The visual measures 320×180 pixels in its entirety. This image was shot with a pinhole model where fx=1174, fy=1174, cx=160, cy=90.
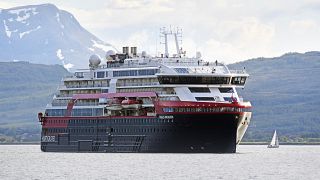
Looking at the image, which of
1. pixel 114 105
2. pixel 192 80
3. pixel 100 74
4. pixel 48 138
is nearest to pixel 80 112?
pixel 100 74

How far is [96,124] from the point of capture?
14838 centimetres

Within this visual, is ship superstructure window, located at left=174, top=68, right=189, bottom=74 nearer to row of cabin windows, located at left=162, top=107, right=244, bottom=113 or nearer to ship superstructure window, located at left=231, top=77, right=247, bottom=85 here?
row of cabin windows, located at left=162, top=107, right=244, bottom=113

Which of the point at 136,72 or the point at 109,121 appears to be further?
the point at 109,121

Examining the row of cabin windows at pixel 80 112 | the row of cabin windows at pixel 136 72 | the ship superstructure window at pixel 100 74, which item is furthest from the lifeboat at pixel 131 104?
the ship superstructure window at pixel 100 74

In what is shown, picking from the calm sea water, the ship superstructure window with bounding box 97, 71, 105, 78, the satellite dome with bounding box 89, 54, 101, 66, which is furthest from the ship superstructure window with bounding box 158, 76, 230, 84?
the satellite dome with bounding box 89, 54, 101, 66

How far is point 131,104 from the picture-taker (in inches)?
5605

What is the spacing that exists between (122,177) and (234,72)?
140 feet

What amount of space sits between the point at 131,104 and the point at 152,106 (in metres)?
3.42

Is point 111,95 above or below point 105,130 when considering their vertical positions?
above

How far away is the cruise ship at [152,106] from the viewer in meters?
137

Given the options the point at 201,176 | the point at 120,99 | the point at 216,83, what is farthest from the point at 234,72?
the point at 201,176

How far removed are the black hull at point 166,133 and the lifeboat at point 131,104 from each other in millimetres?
1468

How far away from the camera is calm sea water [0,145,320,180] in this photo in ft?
347

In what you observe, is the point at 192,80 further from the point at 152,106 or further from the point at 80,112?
the point at 80,112
